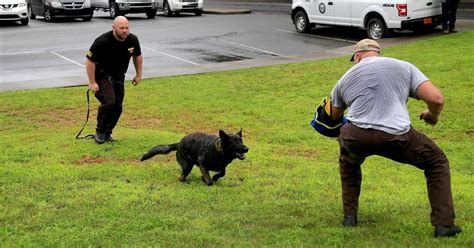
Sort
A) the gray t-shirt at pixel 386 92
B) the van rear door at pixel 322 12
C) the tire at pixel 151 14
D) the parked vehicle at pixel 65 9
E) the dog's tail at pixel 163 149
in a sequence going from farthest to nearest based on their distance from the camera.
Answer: the tire at pixel 151 14, the parked vehicle at pixel 65 9, the van rear door at pixel 322 12, the dog's tail at pixel 163 149, the gray t-shirt at pixel 386 92

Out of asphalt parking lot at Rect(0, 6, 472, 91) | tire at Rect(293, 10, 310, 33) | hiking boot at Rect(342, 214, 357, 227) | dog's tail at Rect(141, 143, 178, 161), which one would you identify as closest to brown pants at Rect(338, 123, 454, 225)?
hiking boot at Rect(342, 214, 357, 227)

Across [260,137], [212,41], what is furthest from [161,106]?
[212,41]

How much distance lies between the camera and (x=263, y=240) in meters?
5.06

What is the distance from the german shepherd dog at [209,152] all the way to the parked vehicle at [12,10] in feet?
73.7

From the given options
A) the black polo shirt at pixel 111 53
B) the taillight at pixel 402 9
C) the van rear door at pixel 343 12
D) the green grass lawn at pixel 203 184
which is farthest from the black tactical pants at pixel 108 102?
the van rear door at pixel 343 12

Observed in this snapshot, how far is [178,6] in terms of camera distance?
1271 inches

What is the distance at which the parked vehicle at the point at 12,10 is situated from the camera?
27.5 meters

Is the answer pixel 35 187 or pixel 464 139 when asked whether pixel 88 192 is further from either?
pixel 464 139

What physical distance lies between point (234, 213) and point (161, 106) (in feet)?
22.3

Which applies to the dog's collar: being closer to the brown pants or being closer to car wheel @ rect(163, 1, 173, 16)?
the brown pants

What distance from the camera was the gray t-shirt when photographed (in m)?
4.91

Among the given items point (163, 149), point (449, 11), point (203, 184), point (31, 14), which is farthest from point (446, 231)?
point (31, 14)

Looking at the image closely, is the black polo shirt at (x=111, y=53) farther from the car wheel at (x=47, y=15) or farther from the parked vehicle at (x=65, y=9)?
the car wheel at (x=47, y=15)

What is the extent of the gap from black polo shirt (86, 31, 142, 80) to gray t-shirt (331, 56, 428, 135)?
4.62 m
